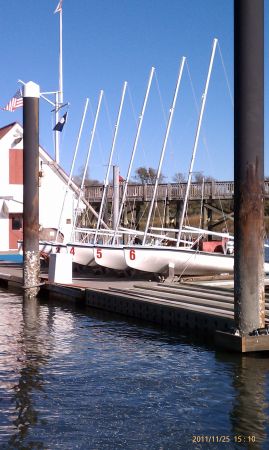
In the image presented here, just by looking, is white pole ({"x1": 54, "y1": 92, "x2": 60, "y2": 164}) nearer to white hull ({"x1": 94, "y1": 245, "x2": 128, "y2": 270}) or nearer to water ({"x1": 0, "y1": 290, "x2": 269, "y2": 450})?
white hull ({"x1": 94, "y1": 245, "x2": 128, "y2": 270})

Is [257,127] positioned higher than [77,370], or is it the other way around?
[257,127]

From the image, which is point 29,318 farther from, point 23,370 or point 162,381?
point 162,381

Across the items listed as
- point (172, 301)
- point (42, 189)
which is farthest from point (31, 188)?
point (42, 189)

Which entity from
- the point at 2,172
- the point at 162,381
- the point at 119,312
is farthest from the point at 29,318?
the point at 2,172

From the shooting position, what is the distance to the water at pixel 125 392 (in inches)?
326

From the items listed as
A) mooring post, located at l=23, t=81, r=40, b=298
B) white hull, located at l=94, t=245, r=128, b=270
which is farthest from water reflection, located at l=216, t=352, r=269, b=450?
white hull, located at l=94, t=245, r=128, b=270

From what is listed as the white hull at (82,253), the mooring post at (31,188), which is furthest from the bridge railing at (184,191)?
the mooring post at (31,188)

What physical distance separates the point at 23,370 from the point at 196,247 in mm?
13529

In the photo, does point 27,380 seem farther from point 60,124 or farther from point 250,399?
point 60,124

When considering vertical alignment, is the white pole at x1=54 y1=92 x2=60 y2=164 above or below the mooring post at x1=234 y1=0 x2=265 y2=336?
above

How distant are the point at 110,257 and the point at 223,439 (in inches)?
605

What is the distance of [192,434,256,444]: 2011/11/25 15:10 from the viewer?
8.13m

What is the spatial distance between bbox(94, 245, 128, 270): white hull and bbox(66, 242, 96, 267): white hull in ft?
2.48

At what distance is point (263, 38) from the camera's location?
11703 mm
